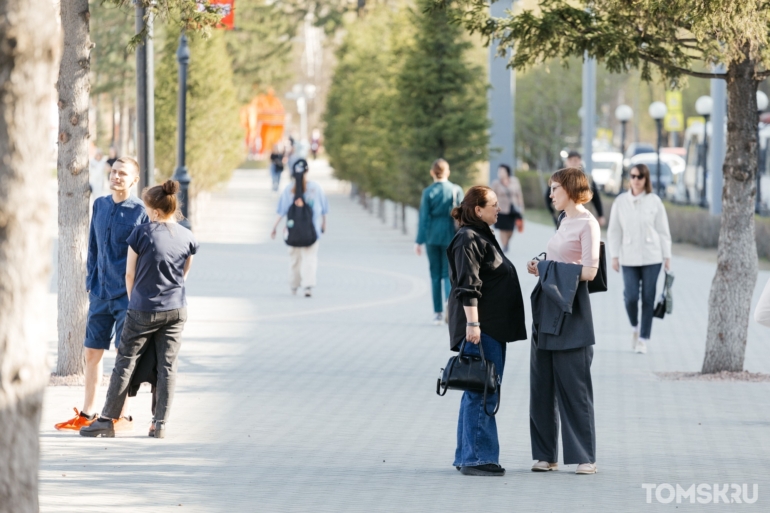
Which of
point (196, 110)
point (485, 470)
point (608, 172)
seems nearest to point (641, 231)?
point (485, 470)

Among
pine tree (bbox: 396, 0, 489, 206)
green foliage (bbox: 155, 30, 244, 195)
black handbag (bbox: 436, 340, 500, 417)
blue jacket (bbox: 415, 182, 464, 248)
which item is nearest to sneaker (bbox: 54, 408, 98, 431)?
black handbag (bbox: 436, 340, 500, 417)

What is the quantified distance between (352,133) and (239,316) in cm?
2264

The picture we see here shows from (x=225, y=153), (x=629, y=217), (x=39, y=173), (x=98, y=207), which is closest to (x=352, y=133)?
(x=225, y=153)

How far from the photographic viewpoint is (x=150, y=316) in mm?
7285

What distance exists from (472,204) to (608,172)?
46.5m

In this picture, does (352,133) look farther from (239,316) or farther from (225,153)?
(239,316)

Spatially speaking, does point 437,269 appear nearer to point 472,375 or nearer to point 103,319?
point 103,319

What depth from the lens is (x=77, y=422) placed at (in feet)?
25.2

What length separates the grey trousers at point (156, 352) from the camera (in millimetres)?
7312

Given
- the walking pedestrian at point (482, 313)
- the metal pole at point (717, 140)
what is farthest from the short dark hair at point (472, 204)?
the metal pole at point (717, 140)

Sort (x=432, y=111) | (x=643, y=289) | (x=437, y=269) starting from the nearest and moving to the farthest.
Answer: (x=643, y=289)
(x=437, y=269)
(x=432, y=111)

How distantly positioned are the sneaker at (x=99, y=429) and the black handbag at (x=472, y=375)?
6.91 feet

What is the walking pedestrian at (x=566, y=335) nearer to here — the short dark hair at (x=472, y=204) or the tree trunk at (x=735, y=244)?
the short dark hair at (x=472, y=204)

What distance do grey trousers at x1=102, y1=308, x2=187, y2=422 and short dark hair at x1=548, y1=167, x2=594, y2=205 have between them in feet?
7.48
